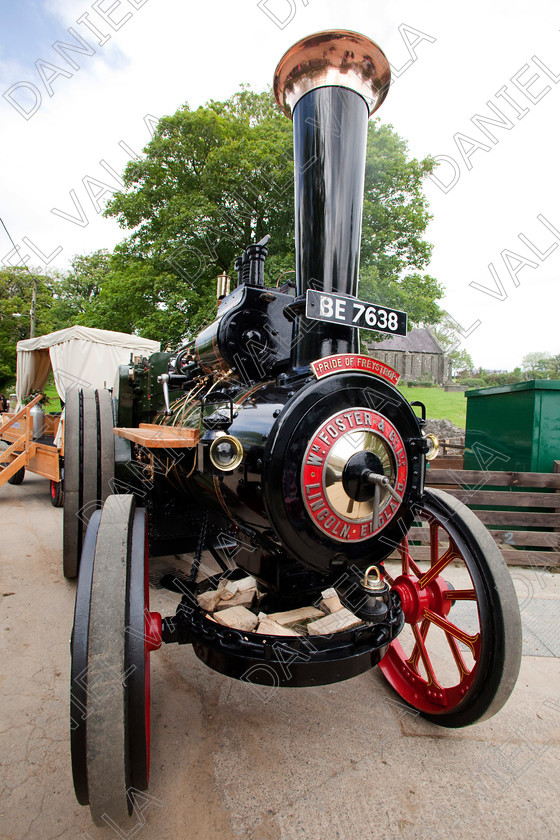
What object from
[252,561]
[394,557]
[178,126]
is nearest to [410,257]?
[178,126]

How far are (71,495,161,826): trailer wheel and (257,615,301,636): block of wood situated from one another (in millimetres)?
418

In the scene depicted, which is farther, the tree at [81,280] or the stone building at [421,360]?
the stone building at [421,360]

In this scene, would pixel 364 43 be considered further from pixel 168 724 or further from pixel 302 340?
pixel 168 724

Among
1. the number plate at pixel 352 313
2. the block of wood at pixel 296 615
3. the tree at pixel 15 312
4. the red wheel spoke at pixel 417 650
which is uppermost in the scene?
the tree at pixel 15 312

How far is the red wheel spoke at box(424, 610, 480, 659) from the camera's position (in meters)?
1.98

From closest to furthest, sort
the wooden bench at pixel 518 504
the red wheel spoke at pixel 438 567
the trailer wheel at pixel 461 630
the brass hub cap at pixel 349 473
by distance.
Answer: the brass hub cap at pixel 349 473, the trailer wheel at pixel 461 630, the red wheel spoke at pixel 438 567, the wooden bench at pixel 518 504

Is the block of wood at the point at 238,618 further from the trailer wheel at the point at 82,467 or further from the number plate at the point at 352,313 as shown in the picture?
the trailer wheel at the point at 82,467

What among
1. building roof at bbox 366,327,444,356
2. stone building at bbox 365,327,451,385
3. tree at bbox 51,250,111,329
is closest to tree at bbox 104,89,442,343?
tree at bbox 51,250,111,329

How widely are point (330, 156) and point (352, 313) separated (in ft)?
2.05

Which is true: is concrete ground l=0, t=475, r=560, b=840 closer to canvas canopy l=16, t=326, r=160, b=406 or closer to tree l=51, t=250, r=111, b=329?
canvas canopy l=16, t=326, r=160, b=406

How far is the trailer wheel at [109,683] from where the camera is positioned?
1.41 meters

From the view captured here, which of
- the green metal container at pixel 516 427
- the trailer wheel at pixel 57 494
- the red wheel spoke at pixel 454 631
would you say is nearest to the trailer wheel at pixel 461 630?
the red wheel spoke at pixel 454 631

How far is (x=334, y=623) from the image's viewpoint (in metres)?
1.74

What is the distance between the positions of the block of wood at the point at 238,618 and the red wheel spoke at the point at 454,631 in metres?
0.90
